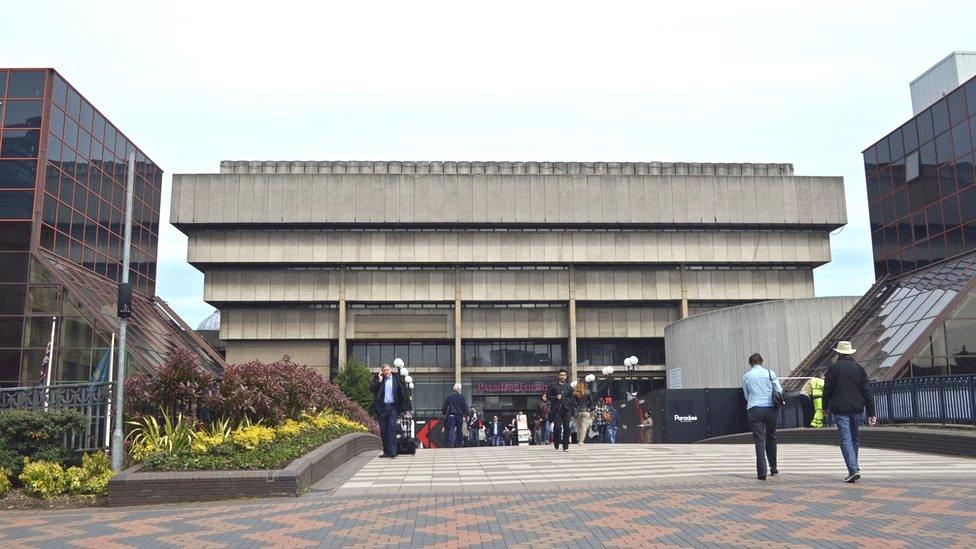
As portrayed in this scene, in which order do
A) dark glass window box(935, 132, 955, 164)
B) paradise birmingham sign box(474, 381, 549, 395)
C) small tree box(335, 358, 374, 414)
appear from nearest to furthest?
1. dark glass window box(935, 132, 955, 164)
2. small tree box(335, 358, 374, 414)
3. paradise birmingham sign box(474, 381, 549, 395)

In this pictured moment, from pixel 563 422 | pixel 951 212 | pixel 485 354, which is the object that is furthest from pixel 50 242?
pixel 485 354

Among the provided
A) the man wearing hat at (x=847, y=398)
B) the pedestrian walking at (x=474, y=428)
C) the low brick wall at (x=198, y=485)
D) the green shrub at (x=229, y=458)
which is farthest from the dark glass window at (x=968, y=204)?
the low brick wall at (x=198, y=485)

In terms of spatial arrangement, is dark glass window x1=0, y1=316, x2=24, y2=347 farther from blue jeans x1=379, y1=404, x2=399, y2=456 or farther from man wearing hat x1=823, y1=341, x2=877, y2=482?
man wearing hat x1=823, y1=341, x2=877, y2=482

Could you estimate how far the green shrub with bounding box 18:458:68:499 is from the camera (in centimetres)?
1181

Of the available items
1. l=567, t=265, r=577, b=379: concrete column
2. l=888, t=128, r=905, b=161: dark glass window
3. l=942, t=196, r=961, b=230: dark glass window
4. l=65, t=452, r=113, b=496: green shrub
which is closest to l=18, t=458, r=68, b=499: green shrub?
l=65, t=452, r=113, b=496: green shrub

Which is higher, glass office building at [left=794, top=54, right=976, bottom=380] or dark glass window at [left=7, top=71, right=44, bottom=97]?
dark glass window at [left=7, top=71, right=44, bottom=97]

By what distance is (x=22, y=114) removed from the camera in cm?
3375

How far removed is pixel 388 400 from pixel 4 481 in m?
6.14

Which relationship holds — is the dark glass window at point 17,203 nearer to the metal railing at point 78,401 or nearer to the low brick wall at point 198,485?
the metal railing at point 78,401

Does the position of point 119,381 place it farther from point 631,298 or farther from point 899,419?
point 631,298

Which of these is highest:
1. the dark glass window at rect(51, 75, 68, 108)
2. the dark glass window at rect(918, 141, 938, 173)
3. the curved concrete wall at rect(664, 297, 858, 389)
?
the dark glass window at rect(51, 75, 68, 108)

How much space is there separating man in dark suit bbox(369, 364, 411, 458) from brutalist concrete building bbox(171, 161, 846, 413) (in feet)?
149

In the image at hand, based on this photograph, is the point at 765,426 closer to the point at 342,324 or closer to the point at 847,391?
the point at 847,391

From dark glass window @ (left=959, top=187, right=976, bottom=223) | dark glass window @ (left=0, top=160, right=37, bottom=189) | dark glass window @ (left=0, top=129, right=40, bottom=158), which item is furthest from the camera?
dark glass window @ (left=0, top=129, right=40, bottom=158)
